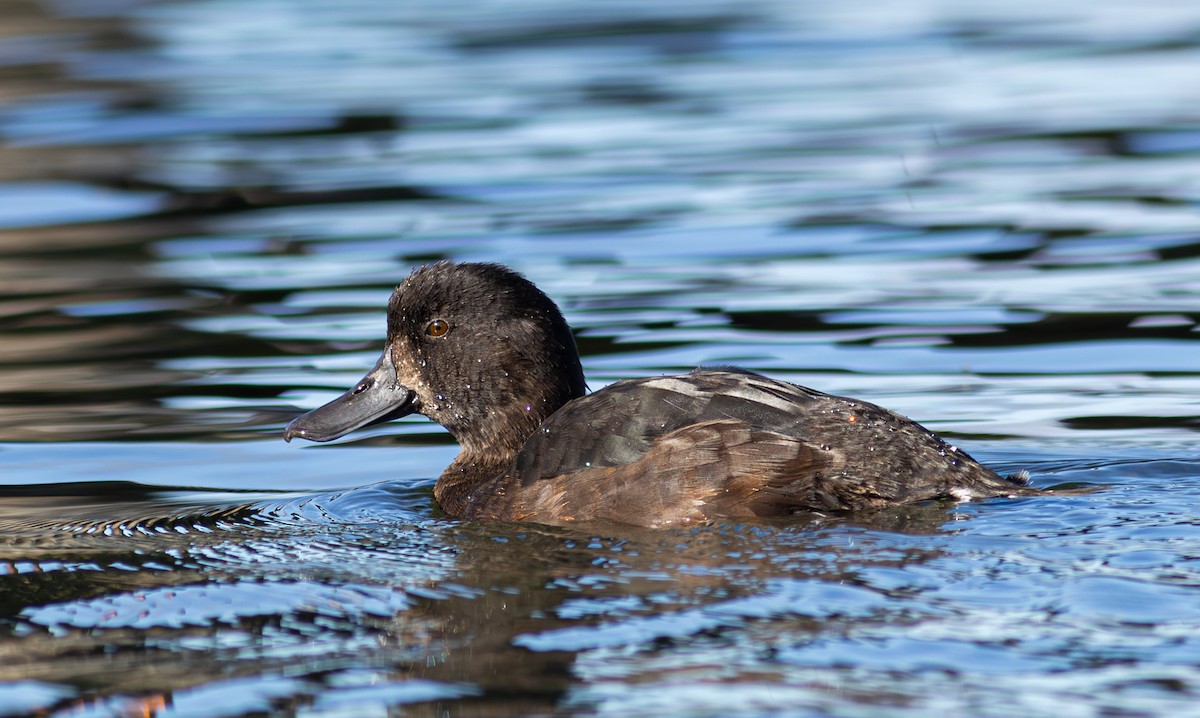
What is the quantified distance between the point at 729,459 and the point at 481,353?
1.46 meters

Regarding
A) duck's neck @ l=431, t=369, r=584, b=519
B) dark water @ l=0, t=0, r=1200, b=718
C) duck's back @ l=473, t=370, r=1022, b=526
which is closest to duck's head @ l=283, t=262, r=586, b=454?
duck's neck @ l=431, t=369, r=584, b=519

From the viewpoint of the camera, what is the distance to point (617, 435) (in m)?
6.73

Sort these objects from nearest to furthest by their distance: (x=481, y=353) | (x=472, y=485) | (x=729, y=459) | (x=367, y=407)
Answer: (x=729, y=459) → (x=472, y=485) → (x=481, y=353) → (x=367, y=407)

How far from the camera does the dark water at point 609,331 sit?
501cm

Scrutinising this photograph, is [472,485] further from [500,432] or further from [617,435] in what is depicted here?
[617,435]

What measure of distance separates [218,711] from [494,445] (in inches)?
118

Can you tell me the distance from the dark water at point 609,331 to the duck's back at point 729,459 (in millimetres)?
164

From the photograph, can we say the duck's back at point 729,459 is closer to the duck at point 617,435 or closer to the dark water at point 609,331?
the duck at point 617,435

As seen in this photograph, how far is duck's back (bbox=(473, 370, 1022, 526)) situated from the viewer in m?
6.44

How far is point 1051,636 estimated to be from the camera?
498 centimetres

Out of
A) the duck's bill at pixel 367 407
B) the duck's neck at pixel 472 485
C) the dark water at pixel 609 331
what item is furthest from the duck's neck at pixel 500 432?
the duck's bill at pixel 367 407

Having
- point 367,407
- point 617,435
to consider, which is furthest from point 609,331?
point 617,435

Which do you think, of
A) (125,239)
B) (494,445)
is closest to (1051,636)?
(494,445)

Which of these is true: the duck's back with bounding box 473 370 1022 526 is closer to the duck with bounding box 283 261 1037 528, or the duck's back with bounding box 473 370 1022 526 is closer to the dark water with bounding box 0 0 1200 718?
the duck with bounding box 283 261 1037 528
